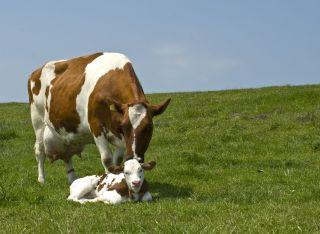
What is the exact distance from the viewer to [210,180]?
1443cm

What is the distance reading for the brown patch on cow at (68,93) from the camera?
14312 mm

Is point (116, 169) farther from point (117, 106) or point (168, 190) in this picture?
point (168, 190)

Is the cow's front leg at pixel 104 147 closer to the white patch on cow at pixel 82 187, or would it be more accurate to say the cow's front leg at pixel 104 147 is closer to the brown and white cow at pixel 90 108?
the brown and white cow at pixel 90 108

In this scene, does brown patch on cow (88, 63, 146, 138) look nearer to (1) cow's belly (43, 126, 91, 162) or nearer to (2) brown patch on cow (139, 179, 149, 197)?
(2) brown patch on cow (139, 179, 149, 197)

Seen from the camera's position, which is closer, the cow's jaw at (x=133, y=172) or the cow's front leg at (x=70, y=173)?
the cow's jaw at (x=133, y=172)

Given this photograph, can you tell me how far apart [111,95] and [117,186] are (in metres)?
2.10

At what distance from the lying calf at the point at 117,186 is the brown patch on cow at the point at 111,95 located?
97cm

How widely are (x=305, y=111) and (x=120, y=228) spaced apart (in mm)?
17994

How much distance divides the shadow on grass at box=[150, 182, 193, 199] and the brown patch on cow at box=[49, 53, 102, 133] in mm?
2303

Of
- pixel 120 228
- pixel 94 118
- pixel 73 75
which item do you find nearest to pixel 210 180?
pixel 94 118

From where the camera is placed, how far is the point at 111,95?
12969 mm

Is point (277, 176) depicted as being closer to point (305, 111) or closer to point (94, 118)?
point (94, 118)

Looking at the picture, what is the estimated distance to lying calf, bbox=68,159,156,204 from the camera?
1149 centimetres

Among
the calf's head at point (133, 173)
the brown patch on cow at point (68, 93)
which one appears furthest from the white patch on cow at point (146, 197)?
the brown patch on cow at point (68, 93)
